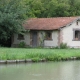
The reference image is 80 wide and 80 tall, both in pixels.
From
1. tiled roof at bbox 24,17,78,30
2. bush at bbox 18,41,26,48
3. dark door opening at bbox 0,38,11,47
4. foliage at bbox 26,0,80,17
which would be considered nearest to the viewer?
tiled roof at bbox 24,17,78,30

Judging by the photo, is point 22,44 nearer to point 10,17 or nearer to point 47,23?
point 47,23

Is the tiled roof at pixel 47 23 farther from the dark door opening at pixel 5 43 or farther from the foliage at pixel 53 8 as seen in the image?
the foliage at pixel 53 8

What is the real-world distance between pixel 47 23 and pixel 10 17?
232 inches

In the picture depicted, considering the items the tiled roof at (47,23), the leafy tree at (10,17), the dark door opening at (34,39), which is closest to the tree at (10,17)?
Answer: the leafy tree at (10,17)

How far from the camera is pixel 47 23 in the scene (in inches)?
1727

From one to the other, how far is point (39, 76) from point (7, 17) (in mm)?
22611

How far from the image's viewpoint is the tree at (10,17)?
4019cm

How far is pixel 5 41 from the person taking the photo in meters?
45.3

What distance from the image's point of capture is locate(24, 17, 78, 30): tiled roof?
41912 mm

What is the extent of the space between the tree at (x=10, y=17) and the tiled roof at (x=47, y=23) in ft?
7.03

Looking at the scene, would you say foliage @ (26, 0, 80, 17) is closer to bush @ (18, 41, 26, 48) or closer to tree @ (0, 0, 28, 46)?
bush @ (18, 41, 26, 48)

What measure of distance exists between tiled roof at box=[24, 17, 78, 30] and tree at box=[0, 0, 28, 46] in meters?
2.14

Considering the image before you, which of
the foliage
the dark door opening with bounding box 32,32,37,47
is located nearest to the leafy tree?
the dark door opening with bounding box 32,32,37,47

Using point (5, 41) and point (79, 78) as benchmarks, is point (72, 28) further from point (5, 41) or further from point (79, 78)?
point (79, 78)
